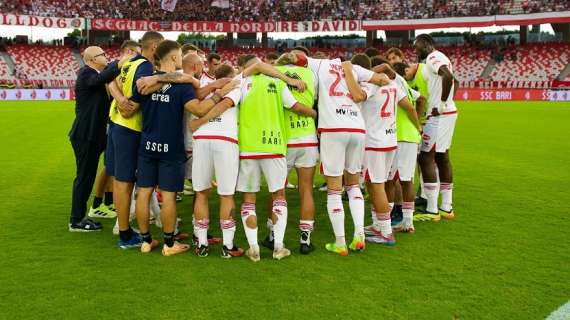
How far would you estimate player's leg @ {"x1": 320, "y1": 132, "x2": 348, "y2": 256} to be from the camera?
5641 millimetres

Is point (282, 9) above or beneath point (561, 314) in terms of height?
above

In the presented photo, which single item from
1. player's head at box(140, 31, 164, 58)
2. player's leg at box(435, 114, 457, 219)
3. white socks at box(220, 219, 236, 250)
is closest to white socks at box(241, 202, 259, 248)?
white socks at box(220, 219, 236, 250)

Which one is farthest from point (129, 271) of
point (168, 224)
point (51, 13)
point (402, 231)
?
point (51, 13)

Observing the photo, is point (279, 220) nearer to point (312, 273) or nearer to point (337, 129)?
point (312, 273)

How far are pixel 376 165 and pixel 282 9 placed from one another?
50.6m

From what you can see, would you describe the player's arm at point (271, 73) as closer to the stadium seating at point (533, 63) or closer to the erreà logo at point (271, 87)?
the erreà logo at point (271, 87)

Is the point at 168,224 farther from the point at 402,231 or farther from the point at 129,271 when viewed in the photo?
the point at 402,231

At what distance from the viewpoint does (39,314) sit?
4.13 m

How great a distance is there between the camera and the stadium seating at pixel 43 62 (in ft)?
155

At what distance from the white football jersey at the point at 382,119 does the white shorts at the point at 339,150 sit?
359 millimetres

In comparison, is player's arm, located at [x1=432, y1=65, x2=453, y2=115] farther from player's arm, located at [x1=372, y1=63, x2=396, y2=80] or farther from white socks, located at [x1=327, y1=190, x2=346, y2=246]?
white socks, located at [x1=327, y1=190, x2=346, y2=246]

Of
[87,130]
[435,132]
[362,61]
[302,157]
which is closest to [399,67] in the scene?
[435,132]

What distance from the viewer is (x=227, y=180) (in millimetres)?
5391

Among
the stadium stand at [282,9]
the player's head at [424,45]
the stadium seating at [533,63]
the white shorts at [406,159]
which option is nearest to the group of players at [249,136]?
the white shorts at [406,159]
